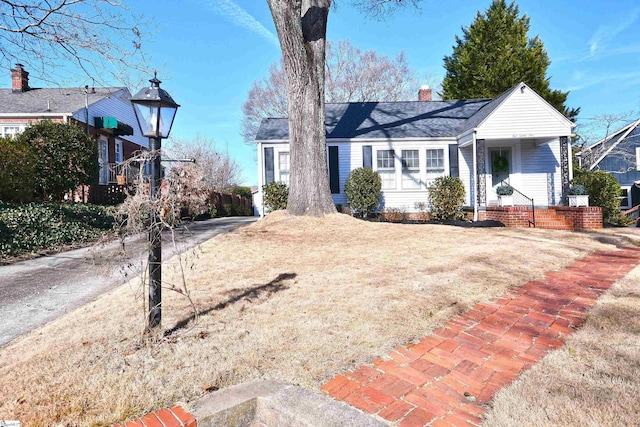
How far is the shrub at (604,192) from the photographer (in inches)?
436

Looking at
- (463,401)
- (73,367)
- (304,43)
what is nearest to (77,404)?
(73,367)

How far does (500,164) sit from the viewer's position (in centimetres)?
1374

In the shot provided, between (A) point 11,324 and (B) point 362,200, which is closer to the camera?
(A) point 11,324

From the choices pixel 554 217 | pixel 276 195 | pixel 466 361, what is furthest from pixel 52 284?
pixel 554 217

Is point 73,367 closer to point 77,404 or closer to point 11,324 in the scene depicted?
point 77,404

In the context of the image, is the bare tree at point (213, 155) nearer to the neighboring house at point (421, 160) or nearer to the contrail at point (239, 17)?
the contrail at point (239, 17)

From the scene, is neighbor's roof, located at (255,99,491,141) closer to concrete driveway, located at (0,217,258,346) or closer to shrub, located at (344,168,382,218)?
shrub, located at (344,168,382,218)

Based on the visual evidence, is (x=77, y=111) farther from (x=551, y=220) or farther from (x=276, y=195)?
(x=551, y=220)

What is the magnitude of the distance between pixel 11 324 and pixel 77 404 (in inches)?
96.6

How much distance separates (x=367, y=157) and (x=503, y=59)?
14244mm

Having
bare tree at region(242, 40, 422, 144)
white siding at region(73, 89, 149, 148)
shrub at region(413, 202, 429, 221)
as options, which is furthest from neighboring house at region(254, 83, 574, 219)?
bare tree at region(242, 40, 422, 144)

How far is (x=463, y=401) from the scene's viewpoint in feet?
7.06

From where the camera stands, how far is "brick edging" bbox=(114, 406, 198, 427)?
1.90 metres

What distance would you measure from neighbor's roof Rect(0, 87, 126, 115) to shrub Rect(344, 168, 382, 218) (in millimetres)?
10208
